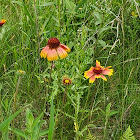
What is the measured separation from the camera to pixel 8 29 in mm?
2035

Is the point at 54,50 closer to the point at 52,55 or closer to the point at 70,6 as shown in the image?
the point at 52,55

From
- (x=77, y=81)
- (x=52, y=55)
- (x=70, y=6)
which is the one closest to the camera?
(x=52, y=55)

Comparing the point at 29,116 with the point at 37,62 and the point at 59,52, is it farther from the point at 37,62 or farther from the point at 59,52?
the point at 37,62

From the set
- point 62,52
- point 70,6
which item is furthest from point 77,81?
point 70,6

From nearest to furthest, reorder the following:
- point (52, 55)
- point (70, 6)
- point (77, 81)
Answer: point (52, 55) < point (77, 81) < point (70, 6)

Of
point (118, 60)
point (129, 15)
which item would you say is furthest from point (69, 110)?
point (129, 15)

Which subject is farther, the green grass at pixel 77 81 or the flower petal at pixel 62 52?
the green grass at pixel 77 81

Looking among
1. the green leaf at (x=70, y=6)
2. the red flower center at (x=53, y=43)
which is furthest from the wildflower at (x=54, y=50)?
the green leaf at (x=70, y=6)

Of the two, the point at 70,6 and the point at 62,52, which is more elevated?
the point at 70,6

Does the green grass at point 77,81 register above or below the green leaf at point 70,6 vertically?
below

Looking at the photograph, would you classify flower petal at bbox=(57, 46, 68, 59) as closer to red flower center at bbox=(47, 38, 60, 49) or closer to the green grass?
red flower center at bbox=(47, 38, 60, 49)

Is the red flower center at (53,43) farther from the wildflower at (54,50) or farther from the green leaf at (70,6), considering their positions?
the green leaf at (70,6)

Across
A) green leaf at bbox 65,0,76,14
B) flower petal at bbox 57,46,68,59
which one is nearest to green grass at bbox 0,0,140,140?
green leaf at bbox 65,0,76,14

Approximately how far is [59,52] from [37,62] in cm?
64
